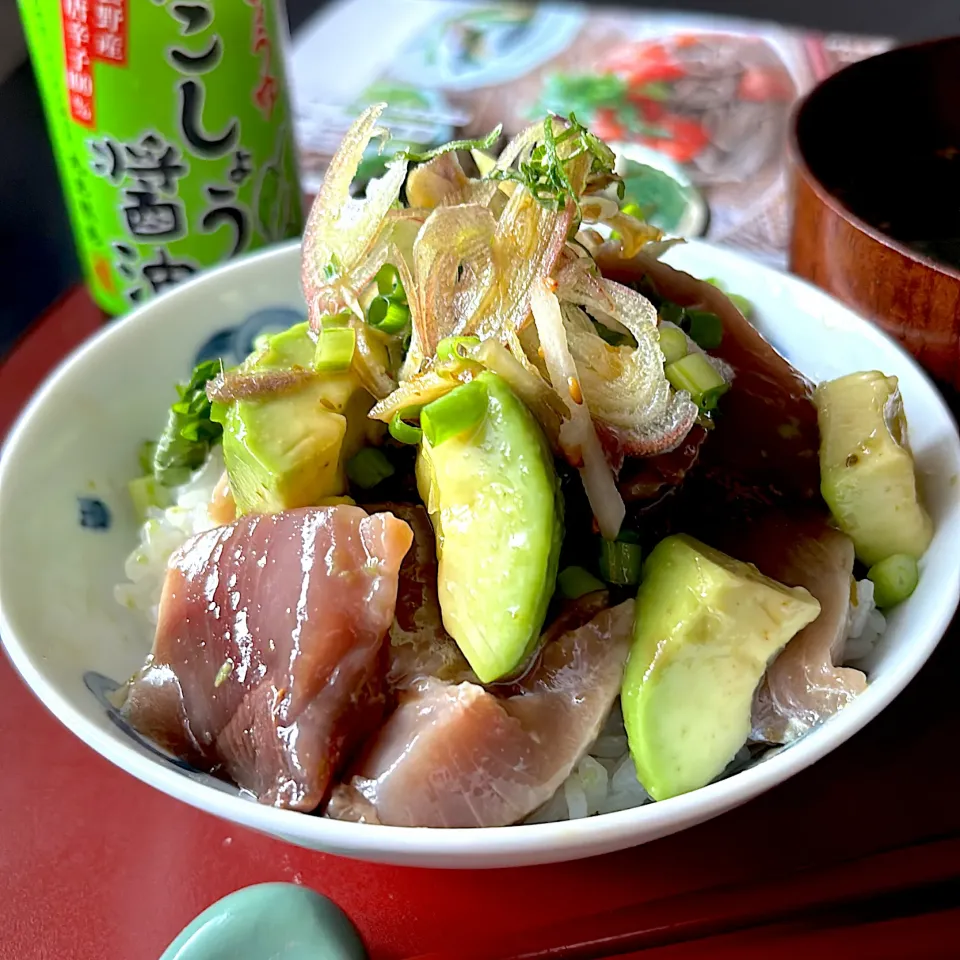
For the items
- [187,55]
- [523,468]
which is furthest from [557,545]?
[187,55]

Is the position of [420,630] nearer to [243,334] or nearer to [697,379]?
[697,379]

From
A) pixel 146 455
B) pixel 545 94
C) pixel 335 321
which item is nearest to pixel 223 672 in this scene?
pixel 335 321

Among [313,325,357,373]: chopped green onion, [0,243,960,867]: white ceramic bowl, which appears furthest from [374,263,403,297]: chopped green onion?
[0,243,960,867]: white ceramic bowl

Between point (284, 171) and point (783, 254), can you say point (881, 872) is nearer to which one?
point (783, 254)

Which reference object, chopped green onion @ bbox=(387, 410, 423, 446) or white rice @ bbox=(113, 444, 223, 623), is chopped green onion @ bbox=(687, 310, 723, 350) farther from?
white rice @ bbox=(113, 444, 223, 623)

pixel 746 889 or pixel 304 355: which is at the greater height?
pixel 304 355

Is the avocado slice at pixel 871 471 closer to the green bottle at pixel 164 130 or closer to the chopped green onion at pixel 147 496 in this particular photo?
the chopped green onion at pixel 147 496
